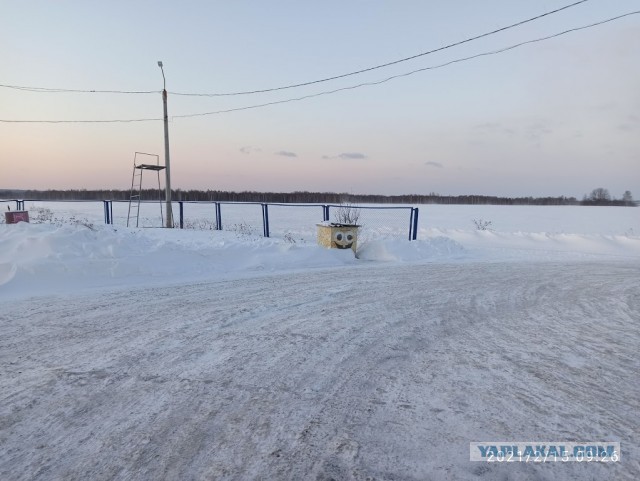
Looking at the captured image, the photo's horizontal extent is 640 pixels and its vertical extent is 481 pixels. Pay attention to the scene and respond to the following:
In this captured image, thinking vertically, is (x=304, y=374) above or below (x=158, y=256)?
below

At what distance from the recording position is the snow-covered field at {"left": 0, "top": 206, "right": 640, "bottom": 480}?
8.11 feet

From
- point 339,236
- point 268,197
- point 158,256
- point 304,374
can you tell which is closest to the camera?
point 304,374

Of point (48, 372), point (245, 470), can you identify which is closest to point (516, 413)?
point (245, 470)

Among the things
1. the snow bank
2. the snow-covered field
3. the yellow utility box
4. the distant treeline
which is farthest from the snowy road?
the distant treeline

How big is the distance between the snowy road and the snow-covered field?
15 millimetres

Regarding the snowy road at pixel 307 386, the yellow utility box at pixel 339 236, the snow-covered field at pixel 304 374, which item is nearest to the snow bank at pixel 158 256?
the snow-covered field at pixel 304 374

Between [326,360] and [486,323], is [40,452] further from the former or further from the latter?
[486,323]

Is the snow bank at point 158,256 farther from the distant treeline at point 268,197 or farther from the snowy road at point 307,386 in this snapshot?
the distant treeline at point 268,197

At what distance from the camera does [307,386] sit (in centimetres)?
341

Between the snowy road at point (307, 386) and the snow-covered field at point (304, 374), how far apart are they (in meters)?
0.01

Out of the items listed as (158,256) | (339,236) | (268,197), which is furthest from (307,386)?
(268,197)

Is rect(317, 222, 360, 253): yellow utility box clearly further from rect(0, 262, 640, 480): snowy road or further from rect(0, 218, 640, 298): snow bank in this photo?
rect(0, 262, 640, 480): snowy road

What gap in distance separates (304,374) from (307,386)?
0.24m

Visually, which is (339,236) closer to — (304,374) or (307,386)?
(304,374)
